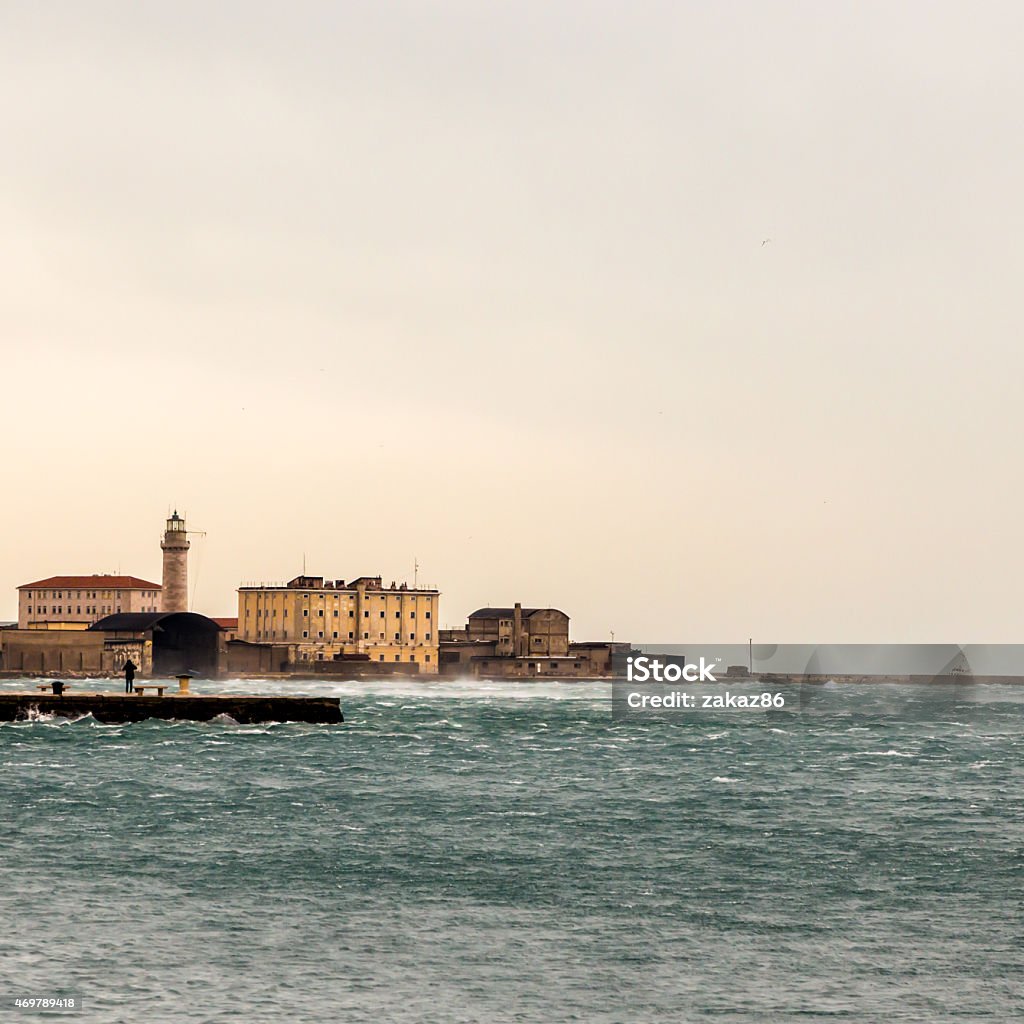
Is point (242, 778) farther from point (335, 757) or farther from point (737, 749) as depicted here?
point (737, 749)

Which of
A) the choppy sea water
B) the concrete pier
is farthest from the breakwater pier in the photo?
the choppy sea water

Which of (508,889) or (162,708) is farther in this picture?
(162,708)

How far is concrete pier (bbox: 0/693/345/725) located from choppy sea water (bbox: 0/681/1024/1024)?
25788 millimetres

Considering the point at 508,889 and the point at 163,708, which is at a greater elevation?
the point at 163,708

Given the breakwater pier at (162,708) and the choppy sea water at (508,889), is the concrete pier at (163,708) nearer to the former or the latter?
the breakwater pier at (162,708)

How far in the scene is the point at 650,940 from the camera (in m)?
28.2

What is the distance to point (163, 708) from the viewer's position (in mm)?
97188

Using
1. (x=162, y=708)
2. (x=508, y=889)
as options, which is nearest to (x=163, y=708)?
(x=162, y=708)

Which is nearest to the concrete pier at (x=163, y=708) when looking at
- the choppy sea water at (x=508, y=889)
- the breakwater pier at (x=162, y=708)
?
the breakwater pier at (x=162, y=708)

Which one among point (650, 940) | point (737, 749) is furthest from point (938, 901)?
point (737, 749)

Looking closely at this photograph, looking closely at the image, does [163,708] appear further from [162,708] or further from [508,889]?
[508,889]

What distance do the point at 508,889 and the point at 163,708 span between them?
221 feet

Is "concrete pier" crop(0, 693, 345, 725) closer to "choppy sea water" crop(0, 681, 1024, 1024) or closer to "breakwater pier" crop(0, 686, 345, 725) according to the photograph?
"breakwater pier" crop(0, 686, 345, 725)

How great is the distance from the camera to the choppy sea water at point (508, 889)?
78.8ft
